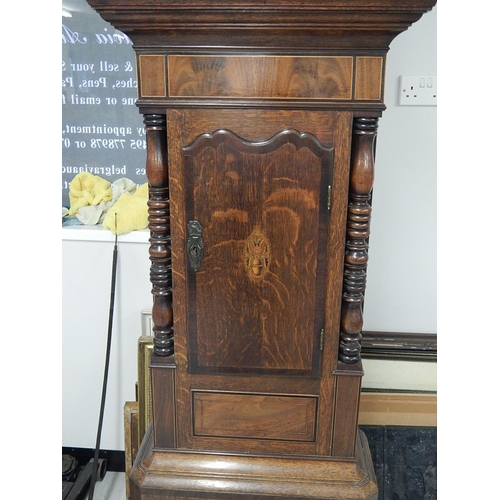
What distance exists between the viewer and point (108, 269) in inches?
62.6

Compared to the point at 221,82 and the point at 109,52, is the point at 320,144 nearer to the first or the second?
the point at 221,82

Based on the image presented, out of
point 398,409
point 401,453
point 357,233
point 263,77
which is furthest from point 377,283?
point 263,77

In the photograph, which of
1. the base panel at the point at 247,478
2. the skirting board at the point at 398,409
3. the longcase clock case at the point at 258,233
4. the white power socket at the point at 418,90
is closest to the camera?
the longcase clock case at the point at 258,233

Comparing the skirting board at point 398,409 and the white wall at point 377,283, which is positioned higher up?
the white wall at point 377,283

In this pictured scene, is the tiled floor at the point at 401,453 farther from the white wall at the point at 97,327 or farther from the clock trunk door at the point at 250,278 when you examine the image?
the white wall at the point at 97,327

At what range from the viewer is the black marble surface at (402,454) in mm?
1525

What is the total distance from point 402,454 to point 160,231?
1031 millimetres

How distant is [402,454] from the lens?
1551mm

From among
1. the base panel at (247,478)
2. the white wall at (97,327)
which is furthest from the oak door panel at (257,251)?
the white wall at (97,327)

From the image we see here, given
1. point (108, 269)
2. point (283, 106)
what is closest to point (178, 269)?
point (283, 106)

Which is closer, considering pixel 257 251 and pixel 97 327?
pixel 257 251

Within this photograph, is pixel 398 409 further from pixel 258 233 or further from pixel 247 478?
pixel 258 233

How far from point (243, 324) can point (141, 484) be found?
0.42 metres

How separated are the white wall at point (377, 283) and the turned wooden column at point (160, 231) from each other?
48 centimetres
